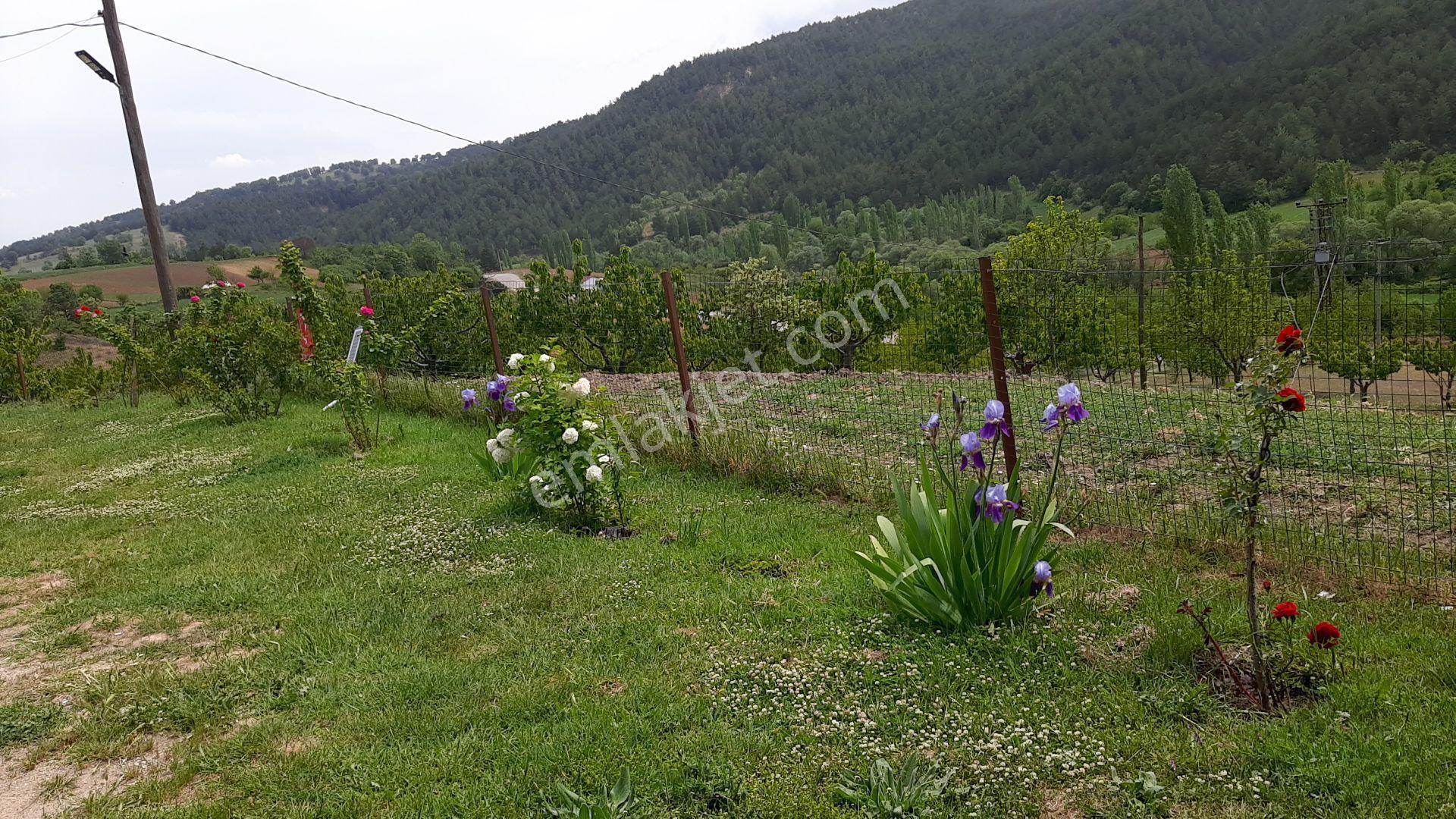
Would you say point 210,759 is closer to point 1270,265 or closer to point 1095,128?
point 1270,265

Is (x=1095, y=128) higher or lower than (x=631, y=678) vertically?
higher

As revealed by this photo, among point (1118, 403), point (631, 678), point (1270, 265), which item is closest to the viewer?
point (631, 678)

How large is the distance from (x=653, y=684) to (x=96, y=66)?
15.9 meters

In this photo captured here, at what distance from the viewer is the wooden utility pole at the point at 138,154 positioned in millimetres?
13125

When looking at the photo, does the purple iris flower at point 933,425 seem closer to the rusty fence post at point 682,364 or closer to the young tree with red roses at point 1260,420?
the young tree with red roses at point 1260,420

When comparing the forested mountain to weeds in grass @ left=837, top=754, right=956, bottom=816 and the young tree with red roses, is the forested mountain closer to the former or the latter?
the young tree with red roses

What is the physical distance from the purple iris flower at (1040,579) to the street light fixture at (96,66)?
1675cm

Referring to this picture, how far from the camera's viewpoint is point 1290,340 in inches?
107

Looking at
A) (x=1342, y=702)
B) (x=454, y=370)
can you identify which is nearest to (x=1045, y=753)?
(x=1342, y=702)

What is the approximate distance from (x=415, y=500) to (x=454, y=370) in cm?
889

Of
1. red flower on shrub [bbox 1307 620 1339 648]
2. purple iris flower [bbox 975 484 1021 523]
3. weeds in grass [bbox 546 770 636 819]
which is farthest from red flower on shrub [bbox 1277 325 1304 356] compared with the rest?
weeds in grass [bbox 546 770 636 819]

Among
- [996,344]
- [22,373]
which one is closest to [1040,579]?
[996,344]

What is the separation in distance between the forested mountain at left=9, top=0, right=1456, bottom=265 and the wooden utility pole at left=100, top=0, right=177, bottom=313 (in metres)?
64.7

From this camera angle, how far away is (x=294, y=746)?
10.2 ft
